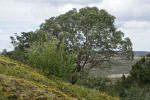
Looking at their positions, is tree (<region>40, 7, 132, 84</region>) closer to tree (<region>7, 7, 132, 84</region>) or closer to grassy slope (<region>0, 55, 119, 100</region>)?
tree (<region>7, 7, 132, 84</region>)

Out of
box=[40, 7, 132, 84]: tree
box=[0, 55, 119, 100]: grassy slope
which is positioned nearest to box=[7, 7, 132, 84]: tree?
box=[40, 7, 132, 84]: tree

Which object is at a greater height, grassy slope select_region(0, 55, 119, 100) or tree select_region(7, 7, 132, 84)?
tree select_region(7, 7, 132, 84)

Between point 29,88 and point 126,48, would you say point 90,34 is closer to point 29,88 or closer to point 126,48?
point 126,48

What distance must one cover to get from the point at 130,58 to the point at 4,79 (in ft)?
179

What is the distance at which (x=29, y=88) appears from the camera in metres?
8.74

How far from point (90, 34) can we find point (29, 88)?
51.5 meters

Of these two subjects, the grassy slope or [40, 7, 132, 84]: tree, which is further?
[40, 7, 132, 84]: tree

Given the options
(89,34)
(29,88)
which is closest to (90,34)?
(89,34)

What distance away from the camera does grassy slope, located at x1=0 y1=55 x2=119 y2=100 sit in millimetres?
8398

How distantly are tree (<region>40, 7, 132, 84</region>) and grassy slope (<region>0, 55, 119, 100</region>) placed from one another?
157ft

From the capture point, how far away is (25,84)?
8.91 metres

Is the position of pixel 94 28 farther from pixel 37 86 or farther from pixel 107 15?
pixel 37 86

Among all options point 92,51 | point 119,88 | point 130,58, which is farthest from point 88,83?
point 130,58

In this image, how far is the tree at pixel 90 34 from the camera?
59219 mm
